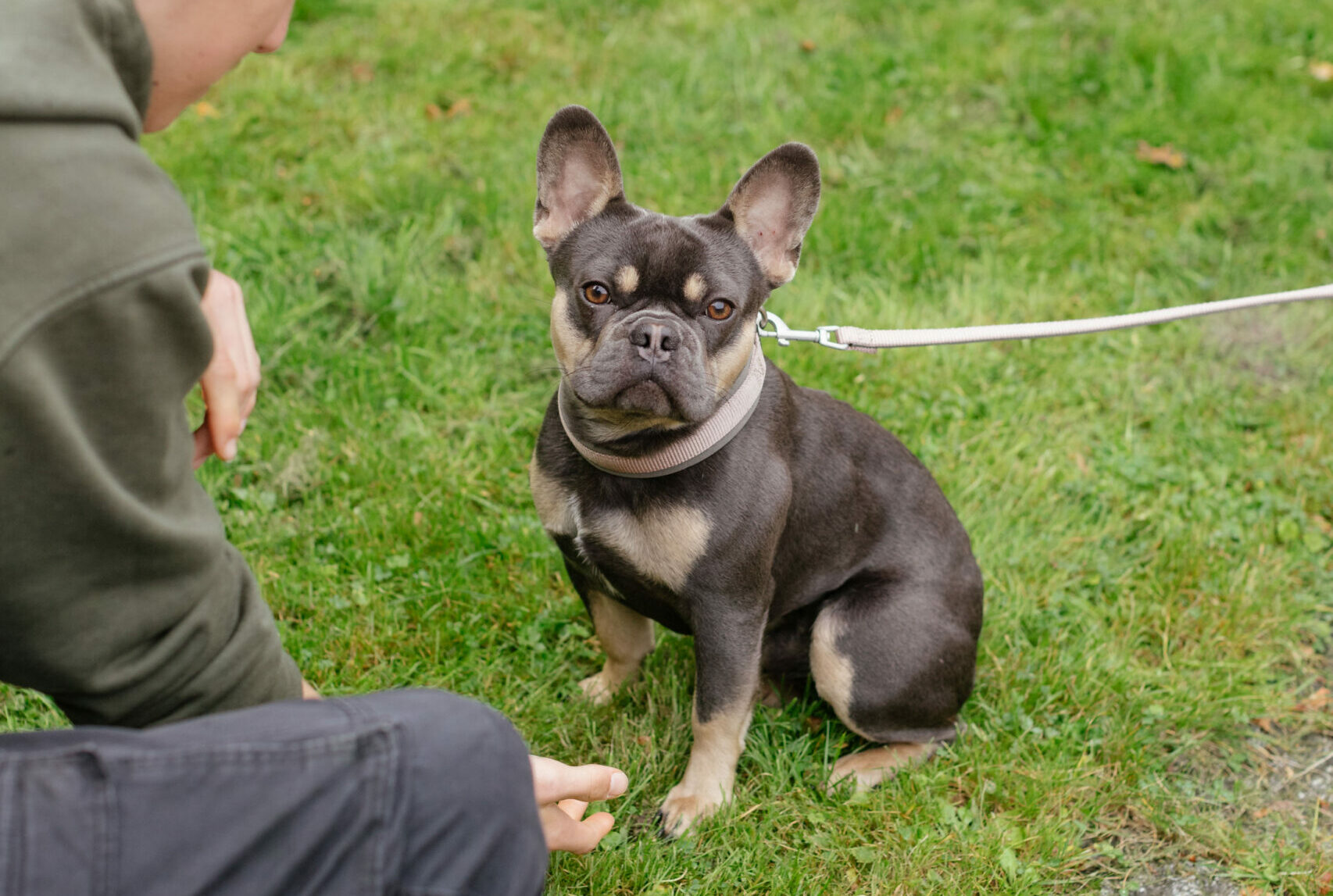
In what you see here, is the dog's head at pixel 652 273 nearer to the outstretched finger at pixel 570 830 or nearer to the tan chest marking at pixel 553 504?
the tan chest marking at pixel 553 504

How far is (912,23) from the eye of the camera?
7414mm

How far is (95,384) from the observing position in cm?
166

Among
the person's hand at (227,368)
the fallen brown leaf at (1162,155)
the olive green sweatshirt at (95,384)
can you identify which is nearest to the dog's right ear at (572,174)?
the person's hand at (227,368)

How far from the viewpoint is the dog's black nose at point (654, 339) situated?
2926 millimetres

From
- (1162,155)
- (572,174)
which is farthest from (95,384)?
(1162,155)

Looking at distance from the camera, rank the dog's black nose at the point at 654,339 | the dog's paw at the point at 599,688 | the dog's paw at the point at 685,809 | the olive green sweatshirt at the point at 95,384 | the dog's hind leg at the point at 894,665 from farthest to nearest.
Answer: the dog's paw at the point at 599,688 → the dog's hind leg at the point at 894,665 → the dog's paw at the point at 685,809 → the dog's black nose at the point at 654,339 → the olive green sweatshirt at the point at 95,384

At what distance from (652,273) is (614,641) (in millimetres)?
1339

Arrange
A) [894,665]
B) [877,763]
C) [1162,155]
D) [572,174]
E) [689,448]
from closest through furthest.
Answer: [689,448]
[572,174]
[894,665]
[877,763]
[1162,155]

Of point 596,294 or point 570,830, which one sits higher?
point 596,294

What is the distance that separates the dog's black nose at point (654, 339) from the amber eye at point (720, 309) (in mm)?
215

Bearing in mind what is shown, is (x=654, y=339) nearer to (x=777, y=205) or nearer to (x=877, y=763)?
(x=777, y=205)

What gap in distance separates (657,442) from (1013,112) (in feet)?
15.8

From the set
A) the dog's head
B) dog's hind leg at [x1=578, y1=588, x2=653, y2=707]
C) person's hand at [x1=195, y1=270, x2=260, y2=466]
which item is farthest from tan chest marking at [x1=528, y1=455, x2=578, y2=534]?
person's hand at [x1=195, y1=270, x2=260, y2=466]

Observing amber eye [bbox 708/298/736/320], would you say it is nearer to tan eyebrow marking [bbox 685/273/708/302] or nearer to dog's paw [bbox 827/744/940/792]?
tan eyebrow marking [bbox 685/273/708/302]
